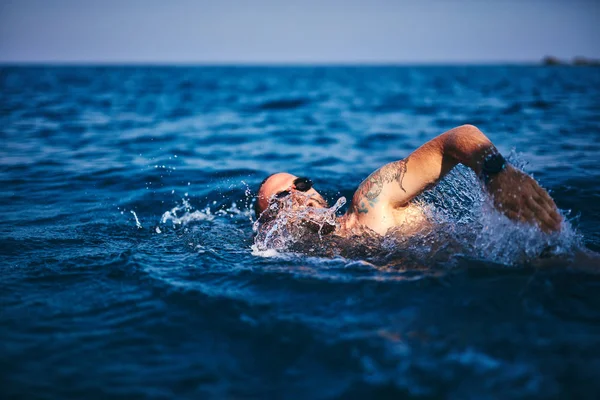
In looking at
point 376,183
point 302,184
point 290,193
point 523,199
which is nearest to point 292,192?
point 290,193

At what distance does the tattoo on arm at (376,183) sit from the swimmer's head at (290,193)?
0.55m

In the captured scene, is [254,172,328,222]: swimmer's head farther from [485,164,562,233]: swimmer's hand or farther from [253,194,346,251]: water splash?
[485,164,562,233]: swimmer's hand

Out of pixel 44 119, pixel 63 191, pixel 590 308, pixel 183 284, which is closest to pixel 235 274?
pixel 183 284

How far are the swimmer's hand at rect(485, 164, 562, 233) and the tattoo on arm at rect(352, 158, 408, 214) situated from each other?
0.73 meters

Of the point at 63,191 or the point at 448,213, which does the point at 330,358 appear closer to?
the point at 448,213

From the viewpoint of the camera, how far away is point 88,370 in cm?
268

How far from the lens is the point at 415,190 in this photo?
12.7 feet

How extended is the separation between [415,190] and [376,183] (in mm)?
325

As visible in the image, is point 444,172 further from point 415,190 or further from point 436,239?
point 436,239

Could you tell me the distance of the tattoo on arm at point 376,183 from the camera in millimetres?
3875

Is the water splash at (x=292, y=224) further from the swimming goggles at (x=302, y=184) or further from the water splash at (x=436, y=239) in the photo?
the swimming goggles at (x=302, y=184)

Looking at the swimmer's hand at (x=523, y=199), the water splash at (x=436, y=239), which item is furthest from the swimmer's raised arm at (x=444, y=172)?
the water splash at (x=436, y=239)

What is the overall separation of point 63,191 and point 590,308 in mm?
6739

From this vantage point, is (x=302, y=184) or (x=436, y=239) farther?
(x=302, y=184)
